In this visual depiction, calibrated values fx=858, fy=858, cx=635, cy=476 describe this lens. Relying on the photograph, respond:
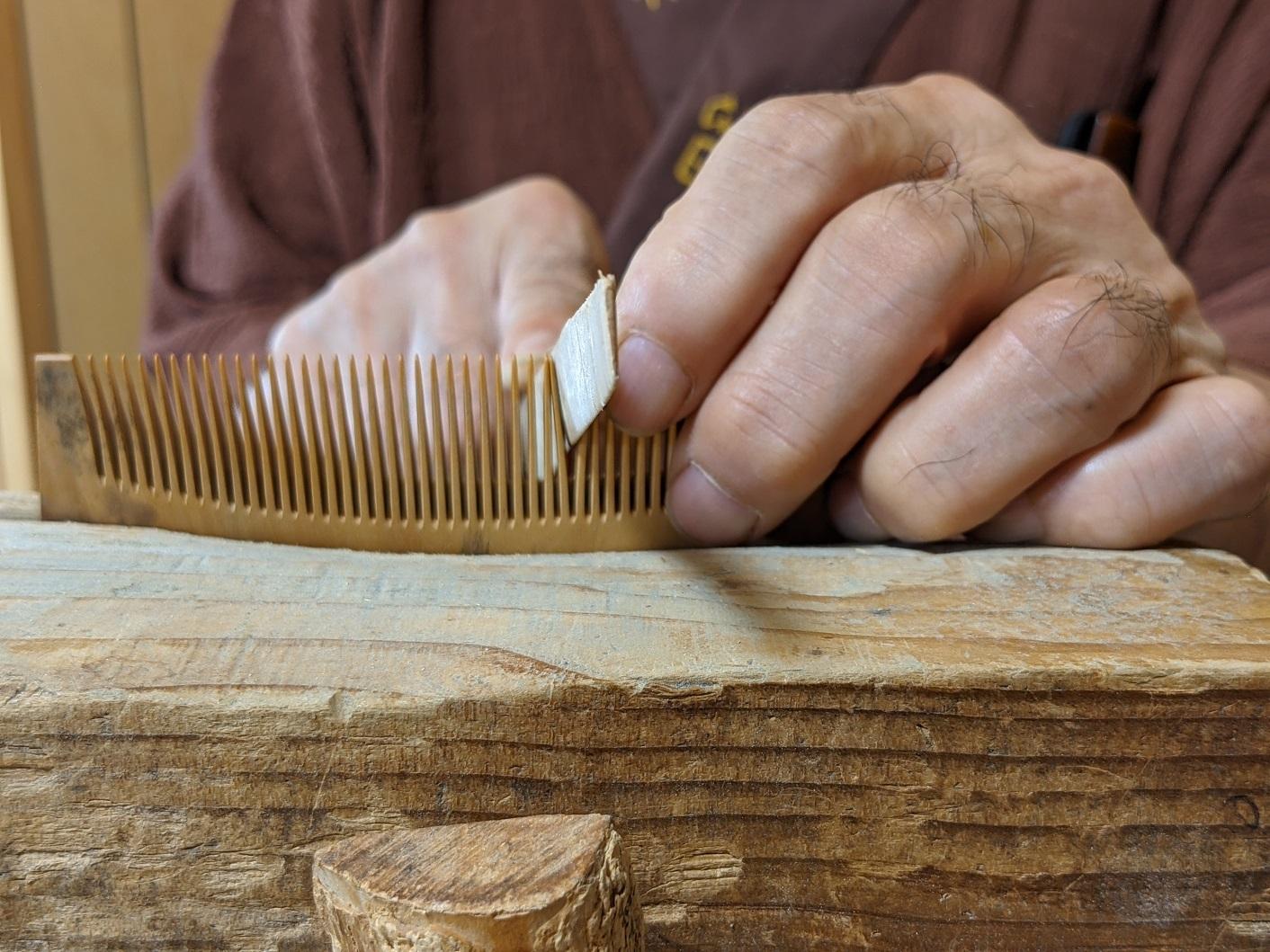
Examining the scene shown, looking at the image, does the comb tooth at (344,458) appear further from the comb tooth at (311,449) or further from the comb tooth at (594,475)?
the comb tooth at (594,475)

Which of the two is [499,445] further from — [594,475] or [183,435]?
[183,435]

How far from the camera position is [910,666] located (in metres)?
0.49

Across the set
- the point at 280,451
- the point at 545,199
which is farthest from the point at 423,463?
the point at 545,199

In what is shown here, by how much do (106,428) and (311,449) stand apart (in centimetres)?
16

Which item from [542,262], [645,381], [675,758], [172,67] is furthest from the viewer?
[172,67]

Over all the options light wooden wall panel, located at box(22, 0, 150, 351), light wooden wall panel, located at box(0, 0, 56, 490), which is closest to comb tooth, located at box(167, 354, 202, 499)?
light wooden wall panel, located at box(0, 0, 56, 490)

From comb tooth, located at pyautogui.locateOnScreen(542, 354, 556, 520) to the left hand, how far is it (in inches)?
2.3

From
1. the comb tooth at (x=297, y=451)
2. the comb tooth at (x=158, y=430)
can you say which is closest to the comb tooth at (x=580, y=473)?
the comb tooth at (x=297, y=451)

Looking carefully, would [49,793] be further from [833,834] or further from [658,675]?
[833,834]

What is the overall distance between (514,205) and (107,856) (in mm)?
874

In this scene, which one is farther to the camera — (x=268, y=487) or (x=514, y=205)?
(x=514, y=205)

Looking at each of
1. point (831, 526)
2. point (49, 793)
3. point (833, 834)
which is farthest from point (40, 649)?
point (831, 526)

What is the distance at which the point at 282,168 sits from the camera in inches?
60.7

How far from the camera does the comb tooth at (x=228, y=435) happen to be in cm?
67
